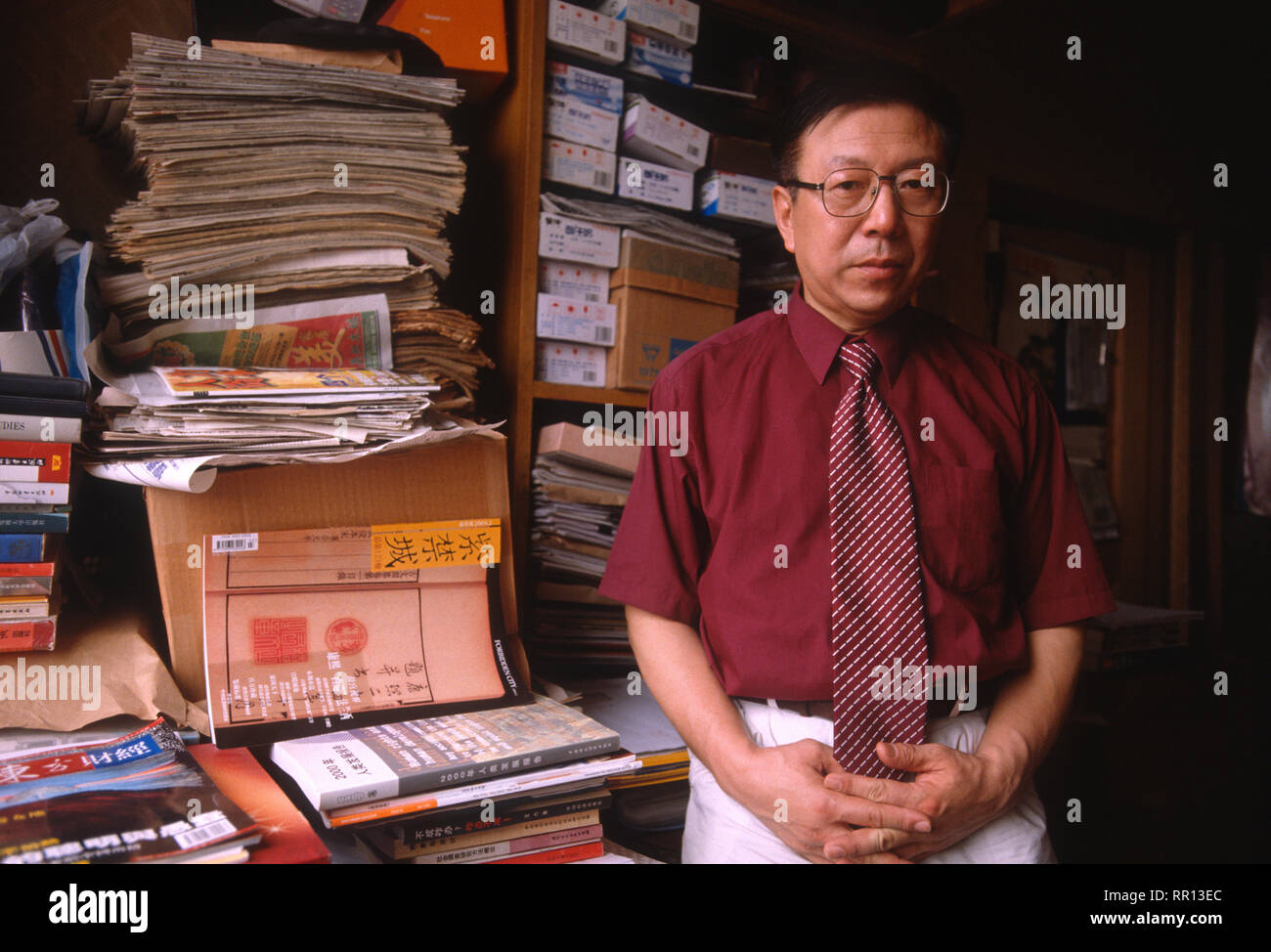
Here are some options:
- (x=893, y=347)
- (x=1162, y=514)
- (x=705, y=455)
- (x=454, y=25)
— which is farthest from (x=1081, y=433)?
(x=454, y=25)

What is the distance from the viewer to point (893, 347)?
3.97 ft

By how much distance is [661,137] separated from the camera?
1599 mm

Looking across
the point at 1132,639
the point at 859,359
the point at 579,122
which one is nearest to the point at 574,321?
the point at 579,122

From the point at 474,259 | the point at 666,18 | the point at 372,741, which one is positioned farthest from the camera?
the point at 474,259

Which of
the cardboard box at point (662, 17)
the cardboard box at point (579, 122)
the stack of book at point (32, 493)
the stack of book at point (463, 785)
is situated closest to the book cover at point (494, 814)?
the stack of book at point (463, 785)

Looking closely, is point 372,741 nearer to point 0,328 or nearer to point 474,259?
point 0,328

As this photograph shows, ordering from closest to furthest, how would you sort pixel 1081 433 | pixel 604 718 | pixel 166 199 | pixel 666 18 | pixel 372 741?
pixel 372 741 → pixel 166 199 → pixel 604 718 → pixel 666 18 → pixel 1081 433

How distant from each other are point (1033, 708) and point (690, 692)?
0.48 m

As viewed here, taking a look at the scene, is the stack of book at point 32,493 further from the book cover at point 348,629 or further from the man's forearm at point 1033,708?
the man's forearm at point 1033,708

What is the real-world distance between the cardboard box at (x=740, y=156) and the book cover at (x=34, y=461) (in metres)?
1.26

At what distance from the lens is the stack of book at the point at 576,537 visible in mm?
1519

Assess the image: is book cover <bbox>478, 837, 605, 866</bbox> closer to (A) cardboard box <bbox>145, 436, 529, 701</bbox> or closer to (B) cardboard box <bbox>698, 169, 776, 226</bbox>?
(A) cardboard box <bbox>145, 436, 529, 701</bbox>

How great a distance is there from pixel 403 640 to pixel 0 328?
0.72 metres

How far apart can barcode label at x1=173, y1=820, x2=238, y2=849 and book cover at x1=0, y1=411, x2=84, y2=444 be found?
1.73 feet
